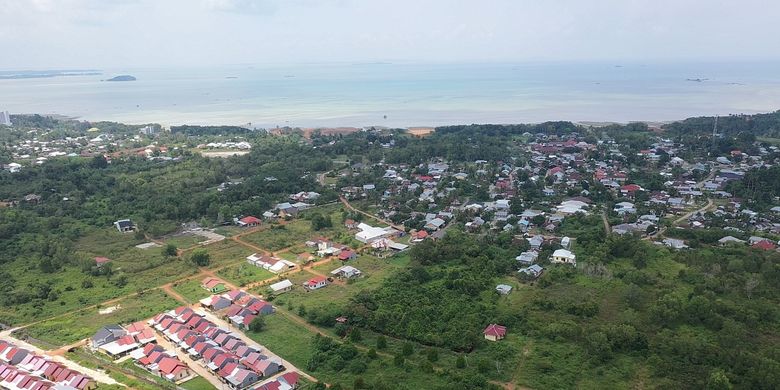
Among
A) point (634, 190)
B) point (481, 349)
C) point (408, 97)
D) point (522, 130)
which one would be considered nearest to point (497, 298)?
point (481, 349)

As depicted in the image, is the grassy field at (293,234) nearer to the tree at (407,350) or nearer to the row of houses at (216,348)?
the row of houses at (216,348)

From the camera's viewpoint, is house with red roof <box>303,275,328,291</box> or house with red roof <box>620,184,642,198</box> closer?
house with red roof <box>303,275,328,291</box>

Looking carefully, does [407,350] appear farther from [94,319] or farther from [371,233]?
[371,233]

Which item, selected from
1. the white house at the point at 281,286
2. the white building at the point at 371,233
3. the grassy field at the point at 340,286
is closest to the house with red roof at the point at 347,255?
the grassy field at the point at 340,286

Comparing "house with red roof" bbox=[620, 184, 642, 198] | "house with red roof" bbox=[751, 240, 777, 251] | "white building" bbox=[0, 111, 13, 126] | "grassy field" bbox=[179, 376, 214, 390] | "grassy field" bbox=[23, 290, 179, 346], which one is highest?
"white building" bbox=[0, 111, 13, 126]

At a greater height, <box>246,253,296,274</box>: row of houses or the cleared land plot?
<box>246,253,296,274</box>: row of houses

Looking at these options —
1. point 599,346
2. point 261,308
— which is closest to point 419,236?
point 261,308

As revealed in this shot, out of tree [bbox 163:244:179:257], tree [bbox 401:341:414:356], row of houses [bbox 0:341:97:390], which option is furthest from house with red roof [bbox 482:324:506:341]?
tree [bbox 163:244:179:257]

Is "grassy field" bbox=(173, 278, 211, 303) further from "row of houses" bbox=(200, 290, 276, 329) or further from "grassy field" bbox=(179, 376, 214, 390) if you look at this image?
"grassy field" bbox=(179, 376, 214, 390)
